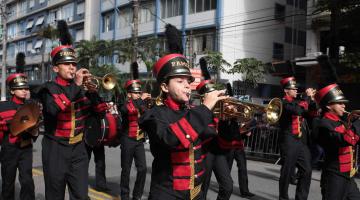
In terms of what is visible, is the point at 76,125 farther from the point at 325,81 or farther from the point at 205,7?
the point at 205,7

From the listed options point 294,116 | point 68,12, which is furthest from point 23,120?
point 68,12

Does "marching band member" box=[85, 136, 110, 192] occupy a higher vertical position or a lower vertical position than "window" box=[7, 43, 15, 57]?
lower

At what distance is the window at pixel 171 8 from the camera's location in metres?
31.1

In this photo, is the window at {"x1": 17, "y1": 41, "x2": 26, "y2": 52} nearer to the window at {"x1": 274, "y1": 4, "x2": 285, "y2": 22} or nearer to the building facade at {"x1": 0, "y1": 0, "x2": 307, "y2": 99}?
the building facade at {"x1": 0, "y1": 0, "x2": 307, "y2": 99}

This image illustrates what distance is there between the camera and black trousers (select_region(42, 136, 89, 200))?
16.1ft

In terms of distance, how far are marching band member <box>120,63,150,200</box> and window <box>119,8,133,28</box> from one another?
30.0 meters

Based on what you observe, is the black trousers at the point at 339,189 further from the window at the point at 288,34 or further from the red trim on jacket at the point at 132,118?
the window at the point at 288,34

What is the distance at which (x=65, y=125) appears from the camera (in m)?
5.16

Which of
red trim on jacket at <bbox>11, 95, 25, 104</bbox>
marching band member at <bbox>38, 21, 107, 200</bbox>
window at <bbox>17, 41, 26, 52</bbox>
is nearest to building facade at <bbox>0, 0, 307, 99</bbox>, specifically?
red trim on jacket at <bbox>11, 95, 25, 104</bbox>

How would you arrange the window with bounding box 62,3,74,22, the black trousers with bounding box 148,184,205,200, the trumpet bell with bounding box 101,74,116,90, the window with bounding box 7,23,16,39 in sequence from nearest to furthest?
the black trousers with bounding box 148,184,205,200, the trumpet bell with bounding box 101,74,116,90, the window with bounding box 62,3,74,22, the window with bounding box 7,23,16,39

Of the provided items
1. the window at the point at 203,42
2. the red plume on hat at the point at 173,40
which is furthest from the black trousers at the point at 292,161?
the window at the point at 203,42

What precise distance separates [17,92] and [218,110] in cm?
349

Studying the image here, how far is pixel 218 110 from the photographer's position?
4.95 m

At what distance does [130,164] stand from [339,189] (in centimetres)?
356
